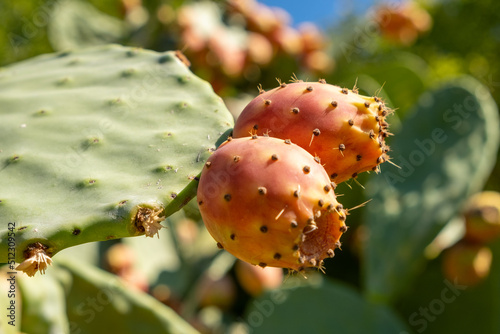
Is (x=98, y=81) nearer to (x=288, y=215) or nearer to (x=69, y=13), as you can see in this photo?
(x=288, y=215)

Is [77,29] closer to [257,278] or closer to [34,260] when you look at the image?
[257,278]

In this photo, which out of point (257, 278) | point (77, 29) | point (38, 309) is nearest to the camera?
point (38, 309)

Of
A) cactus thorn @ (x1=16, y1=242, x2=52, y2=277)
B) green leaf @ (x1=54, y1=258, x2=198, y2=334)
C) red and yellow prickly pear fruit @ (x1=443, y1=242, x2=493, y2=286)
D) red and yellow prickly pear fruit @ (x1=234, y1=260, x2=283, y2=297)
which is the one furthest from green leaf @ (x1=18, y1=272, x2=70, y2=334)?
red and yellow prickly pear fruit @ (x1=443, y1=242, x2=493, y2=286)

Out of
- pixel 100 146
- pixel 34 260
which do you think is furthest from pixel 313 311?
pixel 34 260

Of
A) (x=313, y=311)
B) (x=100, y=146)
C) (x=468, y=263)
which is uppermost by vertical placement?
(x=100, y=146)

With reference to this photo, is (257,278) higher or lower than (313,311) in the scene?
lower

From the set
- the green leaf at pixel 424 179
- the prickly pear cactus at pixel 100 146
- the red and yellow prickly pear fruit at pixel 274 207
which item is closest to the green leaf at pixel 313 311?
the green leaf at pixel 424 179

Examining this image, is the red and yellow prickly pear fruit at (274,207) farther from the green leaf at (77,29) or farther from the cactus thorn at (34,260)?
the green leaf at (77,29)
